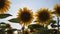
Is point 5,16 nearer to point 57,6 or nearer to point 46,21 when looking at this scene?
point 46,21

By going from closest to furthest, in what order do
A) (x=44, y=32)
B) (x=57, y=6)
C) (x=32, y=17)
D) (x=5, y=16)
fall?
(x=5, y=16)
(x=44, y=32)
(x=32, y=17)
(x=57, y=6)

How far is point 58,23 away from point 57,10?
95 cm

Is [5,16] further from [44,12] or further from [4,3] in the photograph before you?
[44,12]

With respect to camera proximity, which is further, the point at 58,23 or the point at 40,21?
the point at 40,21

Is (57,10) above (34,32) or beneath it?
above

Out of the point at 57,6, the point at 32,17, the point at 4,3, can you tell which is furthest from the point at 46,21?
the point at 4,3

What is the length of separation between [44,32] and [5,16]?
1029 millimetres

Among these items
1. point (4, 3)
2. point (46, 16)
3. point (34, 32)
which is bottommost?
point (34, 32)

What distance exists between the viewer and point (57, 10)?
4.80 meters

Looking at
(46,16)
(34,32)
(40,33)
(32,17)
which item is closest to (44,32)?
(40,33)

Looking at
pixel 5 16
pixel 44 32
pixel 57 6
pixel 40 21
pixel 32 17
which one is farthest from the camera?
pixel 57 6

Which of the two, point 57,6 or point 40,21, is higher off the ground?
point 57,6

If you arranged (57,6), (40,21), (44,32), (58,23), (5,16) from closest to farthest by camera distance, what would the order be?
(5,16) → (44,32) → (58,23) → (40,21) → (57,6)

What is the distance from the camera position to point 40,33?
3666 mm
